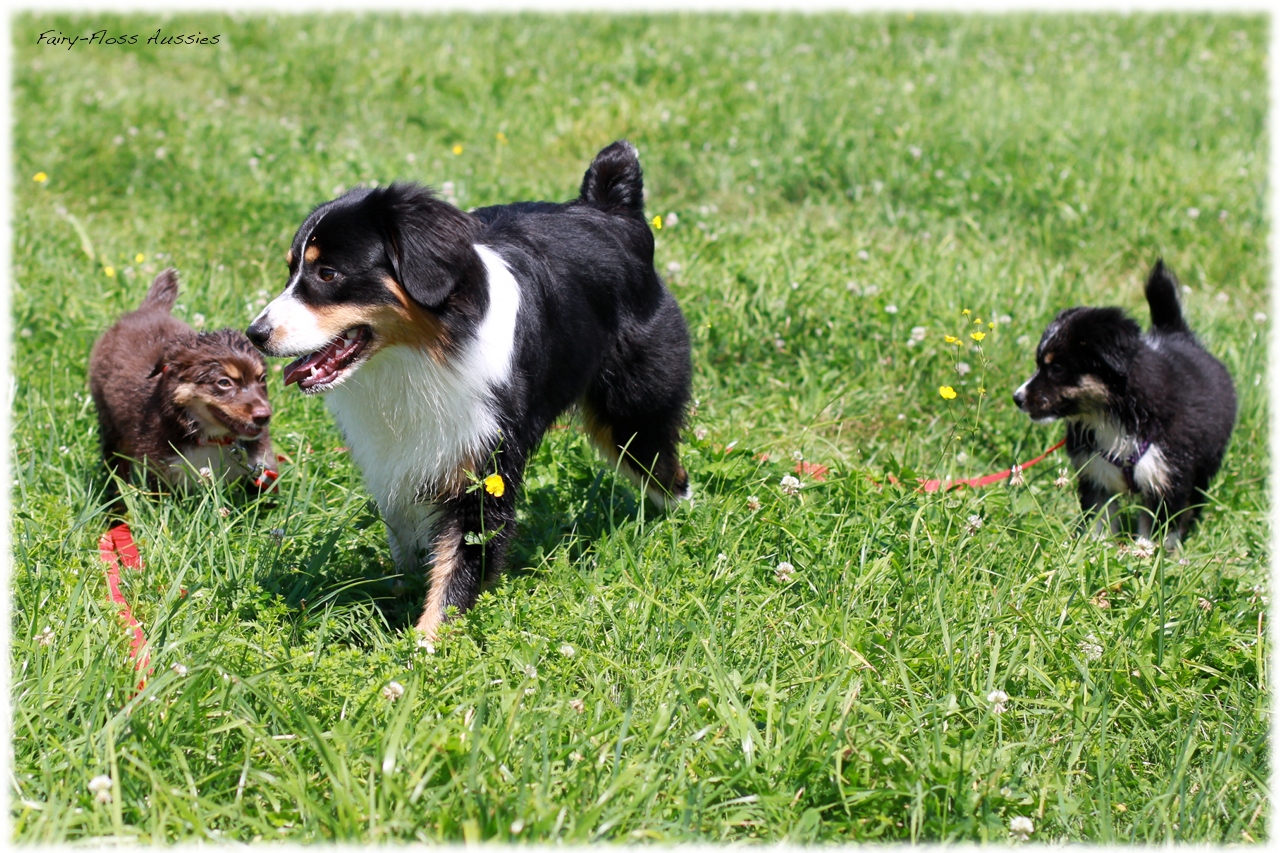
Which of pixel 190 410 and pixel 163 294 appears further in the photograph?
pixel 163 294

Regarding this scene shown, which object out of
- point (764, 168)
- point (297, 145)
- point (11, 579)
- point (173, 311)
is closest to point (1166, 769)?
point (11, 579)

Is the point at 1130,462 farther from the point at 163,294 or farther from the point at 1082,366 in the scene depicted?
the point at 163,294

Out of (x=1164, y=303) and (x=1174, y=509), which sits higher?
(x=1164, y=303)

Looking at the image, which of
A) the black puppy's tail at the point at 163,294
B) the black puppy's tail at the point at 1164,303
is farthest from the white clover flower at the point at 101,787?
the black puppy's tail at the point at 1164,303

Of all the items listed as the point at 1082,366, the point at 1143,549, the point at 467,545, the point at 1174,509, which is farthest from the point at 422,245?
the point at 1174,509

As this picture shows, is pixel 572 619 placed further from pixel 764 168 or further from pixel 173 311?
pixel 764 168

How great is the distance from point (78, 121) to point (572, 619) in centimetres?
611

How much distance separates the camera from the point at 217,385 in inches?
161

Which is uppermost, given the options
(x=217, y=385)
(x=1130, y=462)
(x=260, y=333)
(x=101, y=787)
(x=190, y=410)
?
(x=260, y=333)

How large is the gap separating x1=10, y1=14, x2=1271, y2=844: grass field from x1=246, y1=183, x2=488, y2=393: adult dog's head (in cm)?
75

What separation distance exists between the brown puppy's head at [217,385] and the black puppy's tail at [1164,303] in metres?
3.72

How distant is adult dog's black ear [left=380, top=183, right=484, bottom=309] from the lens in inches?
119

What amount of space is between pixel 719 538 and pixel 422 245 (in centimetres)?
137

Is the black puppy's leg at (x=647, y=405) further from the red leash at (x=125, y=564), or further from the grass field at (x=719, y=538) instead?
the red leash at (x=125, y=564)
